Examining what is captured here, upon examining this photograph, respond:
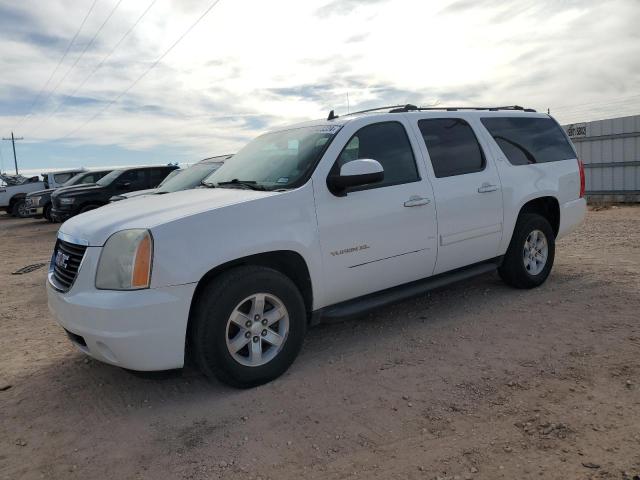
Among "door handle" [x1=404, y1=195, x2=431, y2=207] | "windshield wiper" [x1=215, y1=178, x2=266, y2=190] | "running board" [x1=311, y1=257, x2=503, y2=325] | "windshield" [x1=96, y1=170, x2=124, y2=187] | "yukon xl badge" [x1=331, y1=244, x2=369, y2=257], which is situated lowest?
"running board" [x1=311, y1=257, x2=503, y2=325]

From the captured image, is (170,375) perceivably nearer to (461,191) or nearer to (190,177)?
(461,191)

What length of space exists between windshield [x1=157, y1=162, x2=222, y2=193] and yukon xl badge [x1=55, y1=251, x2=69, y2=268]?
525 centimetres

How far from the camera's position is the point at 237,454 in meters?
2.89

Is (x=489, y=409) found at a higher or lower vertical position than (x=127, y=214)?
lower

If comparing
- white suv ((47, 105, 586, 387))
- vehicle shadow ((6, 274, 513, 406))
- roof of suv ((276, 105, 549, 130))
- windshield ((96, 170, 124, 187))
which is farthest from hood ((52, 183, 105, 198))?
roof of suv ((276, 105, 549, 130))

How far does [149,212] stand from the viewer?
3623 millimetres

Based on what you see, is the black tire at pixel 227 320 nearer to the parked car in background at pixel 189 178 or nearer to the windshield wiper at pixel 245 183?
the windshield wiper at pixel 245 183

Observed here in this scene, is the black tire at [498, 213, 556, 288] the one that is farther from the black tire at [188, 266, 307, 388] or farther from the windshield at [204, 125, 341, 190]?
the black tire at [188, 266, 307, 388]

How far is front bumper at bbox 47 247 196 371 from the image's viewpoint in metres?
3.17

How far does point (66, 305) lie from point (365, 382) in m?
2.06

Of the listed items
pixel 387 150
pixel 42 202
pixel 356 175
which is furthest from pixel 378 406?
pixel 42 202

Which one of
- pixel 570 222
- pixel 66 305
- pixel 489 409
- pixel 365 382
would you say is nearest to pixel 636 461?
pixel 489 409

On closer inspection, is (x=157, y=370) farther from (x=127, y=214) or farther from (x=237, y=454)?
(x=127, y=214)

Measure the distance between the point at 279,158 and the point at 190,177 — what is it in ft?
18.7
